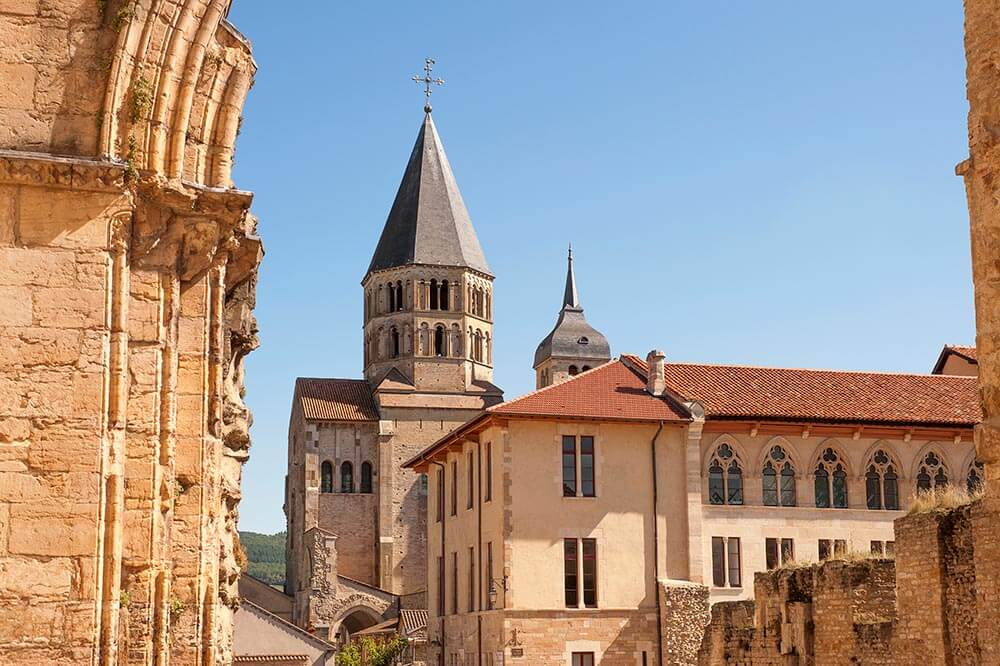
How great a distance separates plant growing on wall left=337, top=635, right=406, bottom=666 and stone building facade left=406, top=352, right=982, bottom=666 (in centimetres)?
1741

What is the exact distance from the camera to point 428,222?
279 ft

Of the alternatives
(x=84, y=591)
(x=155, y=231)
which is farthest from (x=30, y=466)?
(x=155, y=231)

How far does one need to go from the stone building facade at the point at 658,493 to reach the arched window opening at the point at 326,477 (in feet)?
118

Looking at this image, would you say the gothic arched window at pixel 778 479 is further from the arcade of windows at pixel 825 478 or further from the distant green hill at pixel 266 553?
A: the distant green hill at pixel 266 553

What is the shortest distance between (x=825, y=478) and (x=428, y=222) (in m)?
49.3

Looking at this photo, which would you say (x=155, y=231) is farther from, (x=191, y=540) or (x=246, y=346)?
(x=246, y=346)

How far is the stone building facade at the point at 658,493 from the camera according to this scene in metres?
35.8

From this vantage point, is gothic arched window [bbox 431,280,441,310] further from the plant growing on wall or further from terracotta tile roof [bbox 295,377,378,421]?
the plant growing on wall

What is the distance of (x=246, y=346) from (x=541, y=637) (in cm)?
2456

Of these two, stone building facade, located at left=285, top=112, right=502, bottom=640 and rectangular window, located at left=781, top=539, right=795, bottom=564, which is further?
stone building facade, located at left=285, top=112, right=502, bottom=640

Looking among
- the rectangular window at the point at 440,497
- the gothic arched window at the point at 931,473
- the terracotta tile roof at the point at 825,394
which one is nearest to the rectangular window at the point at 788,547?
the terracotta tile roof at the point at 825,394

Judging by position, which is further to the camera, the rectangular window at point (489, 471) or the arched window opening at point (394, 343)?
the arched window opening at point (394, 343)

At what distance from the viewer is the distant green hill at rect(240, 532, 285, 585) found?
484 ft

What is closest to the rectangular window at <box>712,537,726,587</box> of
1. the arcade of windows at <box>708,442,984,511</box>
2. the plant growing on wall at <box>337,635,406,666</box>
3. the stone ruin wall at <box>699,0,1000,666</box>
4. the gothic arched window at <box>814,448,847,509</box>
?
the arcade of windows at <box>708,442,984,511</box>
